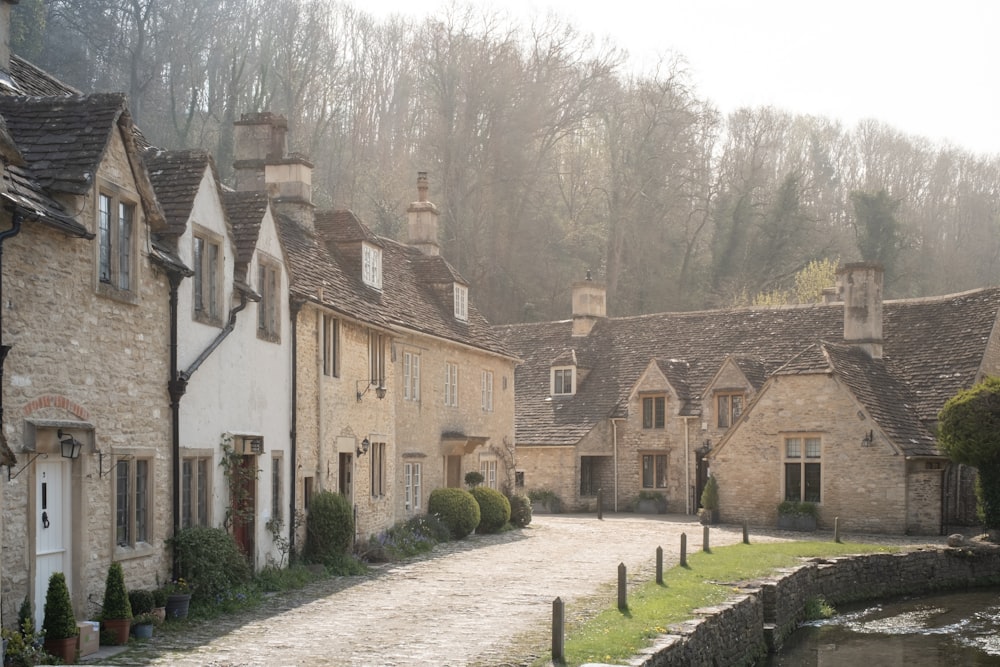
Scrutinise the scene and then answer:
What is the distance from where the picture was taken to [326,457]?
22750mm

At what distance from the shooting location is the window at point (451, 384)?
1203 inches

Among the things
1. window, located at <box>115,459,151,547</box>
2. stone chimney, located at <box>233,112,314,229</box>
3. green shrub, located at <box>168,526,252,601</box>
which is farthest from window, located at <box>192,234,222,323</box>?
stone chimney, located at <box>233,112,314,229</box>

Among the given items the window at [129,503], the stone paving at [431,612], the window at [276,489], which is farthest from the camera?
the window at [276,489]

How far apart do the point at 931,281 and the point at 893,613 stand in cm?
3910

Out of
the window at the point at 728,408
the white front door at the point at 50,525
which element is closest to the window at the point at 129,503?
the white front door at the point at 50,525

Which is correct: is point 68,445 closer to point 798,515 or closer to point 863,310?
point 798,515

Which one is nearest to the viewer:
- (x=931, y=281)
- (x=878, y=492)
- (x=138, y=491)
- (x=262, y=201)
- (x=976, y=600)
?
(x=138, y=491)

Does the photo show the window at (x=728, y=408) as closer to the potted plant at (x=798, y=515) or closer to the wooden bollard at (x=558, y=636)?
the potted plant at (x=798, y=515)

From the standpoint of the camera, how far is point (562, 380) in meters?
43.4

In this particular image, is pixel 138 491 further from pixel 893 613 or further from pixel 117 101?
pixel 893 613

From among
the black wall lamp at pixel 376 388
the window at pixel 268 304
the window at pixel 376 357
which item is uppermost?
the window at pixel 268 304

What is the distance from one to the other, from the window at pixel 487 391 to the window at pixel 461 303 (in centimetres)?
182

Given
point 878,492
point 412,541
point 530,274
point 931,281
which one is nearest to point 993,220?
point 931,281

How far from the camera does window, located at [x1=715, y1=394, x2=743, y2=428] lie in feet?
125
